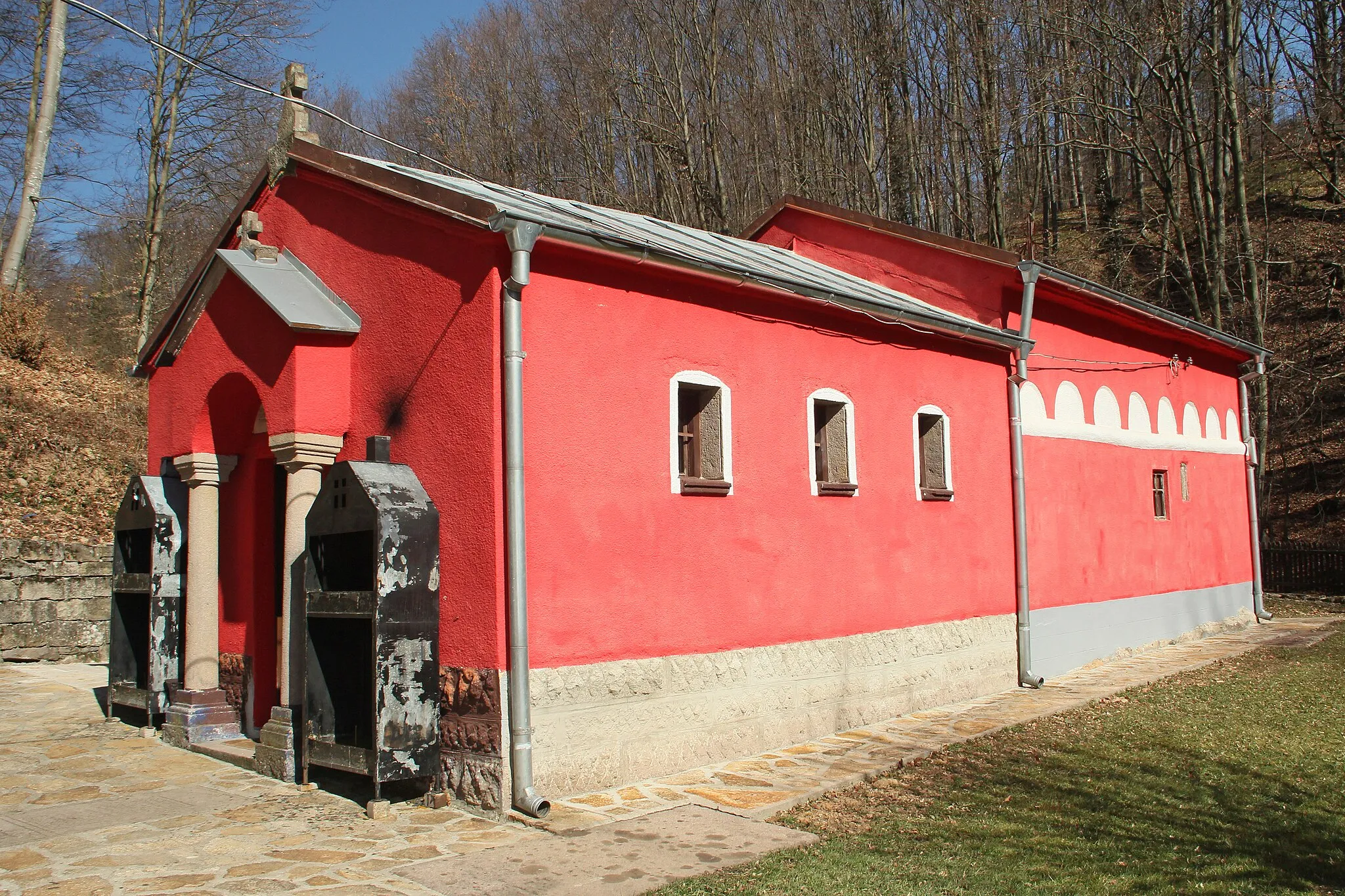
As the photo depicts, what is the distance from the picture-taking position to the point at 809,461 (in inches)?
392

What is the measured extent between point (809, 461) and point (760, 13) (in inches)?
856

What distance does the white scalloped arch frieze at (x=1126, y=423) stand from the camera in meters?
13.4

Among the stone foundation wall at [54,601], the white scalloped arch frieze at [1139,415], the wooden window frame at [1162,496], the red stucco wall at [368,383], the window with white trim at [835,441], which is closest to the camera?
the red stucco wall at [368,383]

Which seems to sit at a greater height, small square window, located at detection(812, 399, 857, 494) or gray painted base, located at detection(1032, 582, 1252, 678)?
small square window, located at detection(812, 399, 857, 494)

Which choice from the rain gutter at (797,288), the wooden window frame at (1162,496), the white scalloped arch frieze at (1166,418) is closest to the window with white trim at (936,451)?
the rain gutter at (797,288)

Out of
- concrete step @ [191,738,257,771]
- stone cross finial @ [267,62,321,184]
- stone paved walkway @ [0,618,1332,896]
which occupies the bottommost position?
stone paved walkway @ [0,618,1332,896]

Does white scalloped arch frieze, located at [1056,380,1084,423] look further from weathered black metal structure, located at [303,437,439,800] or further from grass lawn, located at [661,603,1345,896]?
weathered black metal structure, located at [303,437,439,800]

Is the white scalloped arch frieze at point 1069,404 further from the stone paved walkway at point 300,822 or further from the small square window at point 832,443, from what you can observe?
the stone paved walkway at point 300,822

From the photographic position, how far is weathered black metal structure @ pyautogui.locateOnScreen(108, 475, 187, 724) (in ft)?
32.5

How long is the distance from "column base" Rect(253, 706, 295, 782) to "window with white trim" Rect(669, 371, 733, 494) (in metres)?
3.56

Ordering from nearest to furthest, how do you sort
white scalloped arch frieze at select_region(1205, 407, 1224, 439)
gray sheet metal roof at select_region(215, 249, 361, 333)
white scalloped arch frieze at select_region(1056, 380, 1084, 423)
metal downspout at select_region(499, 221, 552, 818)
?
metal downspout at select_region(499, 221, 552, 818) < gray sheet metal roof at select_region(215, 249, 361, 333) < white scalloped arch frieze at select_region(1056, 380, 1084, 423) < white scalloped arch frieze at select_region(1205, 407, 1224, 439)

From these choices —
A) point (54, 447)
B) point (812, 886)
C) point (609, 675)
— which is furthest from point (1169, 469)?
point (54, 447)

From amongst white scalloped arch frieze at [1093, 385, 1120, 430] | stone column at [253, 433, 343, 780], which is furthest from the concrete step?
white scalloped arch frieze at [1093, 385, 1120, 430]

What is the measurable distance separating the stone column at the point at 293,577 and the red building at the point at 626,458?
0.03m
